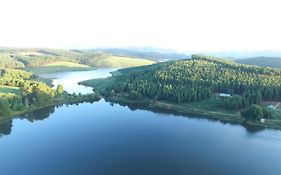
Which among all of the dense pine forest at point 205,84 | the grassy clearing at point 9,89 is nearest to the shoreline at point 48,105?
the dense pine forest at point 205,84

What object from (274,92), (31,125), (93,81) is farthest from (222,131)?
(93,81)

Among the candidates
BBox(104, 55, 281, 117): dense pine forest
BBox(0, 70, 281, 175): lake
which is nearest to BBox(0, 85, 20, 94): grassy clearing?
BBox(0, 70, 281, 175): lake

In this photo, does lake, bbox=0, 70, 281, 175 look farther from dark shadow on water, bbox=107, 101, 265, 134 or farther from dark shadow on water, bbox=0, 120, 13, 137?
dark shadow on water, bbox=107, 101, 265, 134

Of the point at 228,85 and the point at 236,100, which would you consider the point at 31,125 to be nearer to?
the point at 236,100

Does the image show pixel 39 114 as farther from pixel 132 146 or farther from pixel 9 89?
pixel 132 146

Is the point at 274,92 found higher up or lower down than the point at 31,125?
higher up
